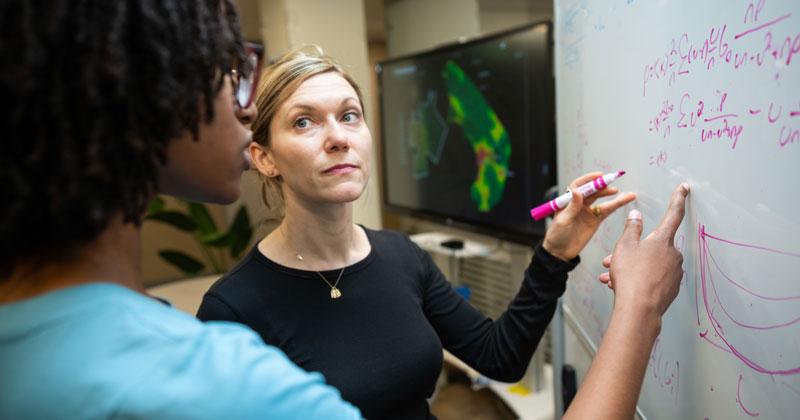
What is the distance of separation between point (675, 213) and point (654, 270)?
9 cm

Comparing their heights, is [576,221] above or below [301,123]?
below

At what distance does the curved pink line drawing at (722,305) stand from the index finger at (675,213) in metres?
0.04

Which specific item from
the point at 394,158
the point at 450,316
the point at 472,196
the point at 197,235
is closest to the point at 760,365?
the point at 450,316

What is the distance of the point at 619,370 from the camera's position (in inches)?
26.0

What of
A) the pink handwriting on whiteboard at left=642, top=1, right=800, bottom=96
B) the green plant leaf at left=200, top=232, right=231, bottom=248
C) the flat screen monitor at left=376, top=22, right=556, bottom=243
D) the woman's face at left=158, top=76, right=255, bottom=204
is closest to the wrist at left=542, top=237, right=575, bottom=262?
the pink handwriting on whiteboard at left=642, top=1, right=800, bottom=96

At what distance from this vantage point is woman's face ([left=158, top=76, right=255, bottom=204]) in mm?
534

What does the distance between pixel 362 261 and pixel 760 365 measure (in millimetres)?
692

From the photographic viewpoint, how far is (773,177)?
57cm

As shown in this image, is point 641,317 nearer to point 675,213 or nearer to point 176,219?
point 675,213

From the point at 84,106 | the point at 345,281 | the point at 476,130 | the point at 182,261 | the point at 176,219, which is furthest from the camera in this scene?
the point at 182,261

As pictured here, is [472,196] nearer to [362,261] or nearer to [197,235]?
[362,261]

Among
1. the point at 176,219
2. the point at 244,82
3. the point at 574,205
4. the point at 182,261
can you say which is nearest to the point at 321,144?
the point at 244,82

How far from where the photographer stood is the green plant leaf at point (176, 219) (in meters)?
3.11

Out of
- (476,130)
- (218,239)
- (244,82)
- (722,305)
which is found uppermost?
(244,82)
